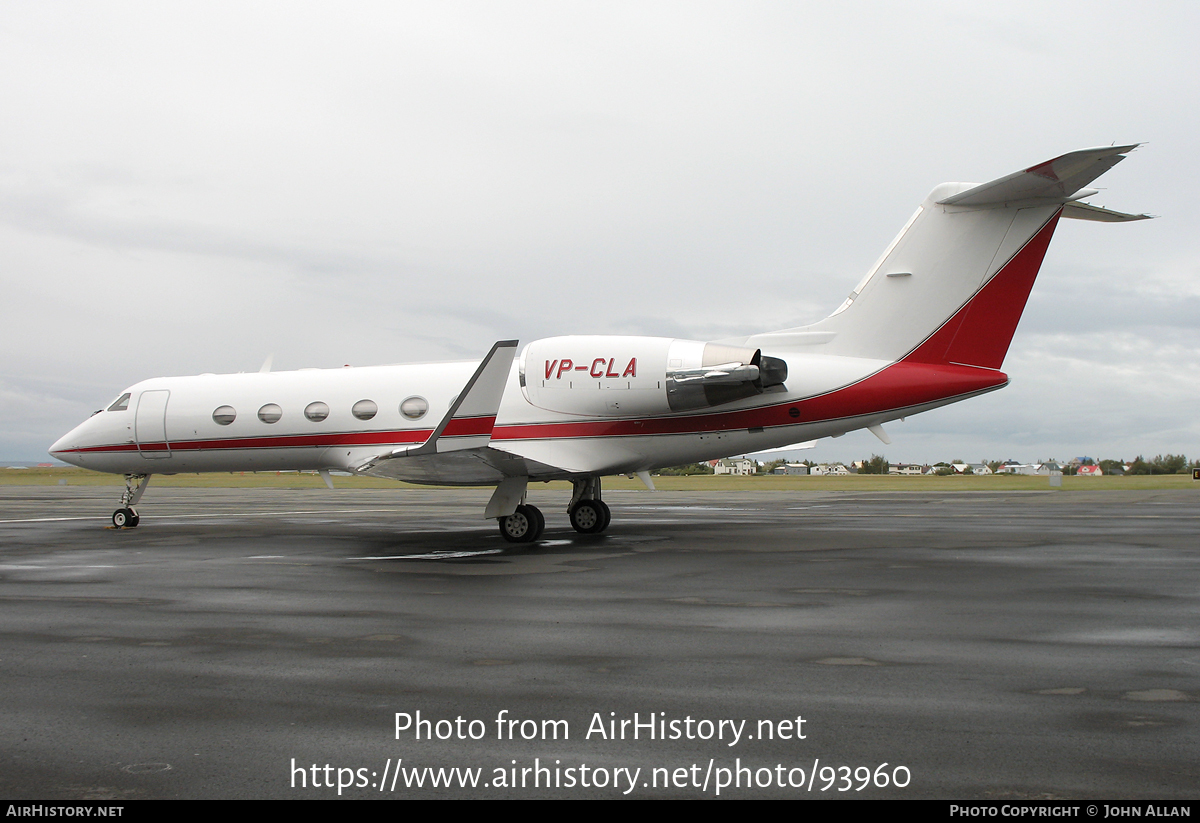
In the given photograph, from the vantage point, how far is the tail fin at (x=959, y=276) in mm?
13883

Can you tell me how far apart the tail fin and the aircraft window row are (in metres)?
8.06

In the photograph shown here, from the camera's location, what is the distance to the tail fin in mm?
13883

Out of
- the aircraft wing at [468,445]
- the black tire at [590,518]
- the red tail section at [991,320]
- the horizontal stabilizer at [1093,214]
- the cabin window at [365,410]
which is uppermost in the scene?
the horizontal stabilizer at [1093,214]

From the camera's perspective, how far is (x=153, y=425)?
62.7 feet

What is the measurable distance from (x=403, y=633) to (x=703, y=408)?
8455 mm

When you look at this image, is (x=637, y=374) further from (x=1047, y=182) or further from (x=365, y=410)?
(x=1047, y=182)

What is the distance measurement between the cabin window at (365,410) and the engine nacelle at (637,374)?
3.38 metres

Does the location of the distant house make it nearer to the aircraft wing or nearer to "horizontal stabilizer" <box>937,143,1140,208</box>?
"horizontal stabilizer" <box>937,143,1140,208</box>

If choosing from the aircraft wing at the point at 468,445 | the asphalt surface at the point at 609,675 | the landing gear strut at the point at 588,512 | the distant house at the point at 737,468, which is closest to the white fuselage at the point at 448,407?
the aircraft wing at the point at 468,445

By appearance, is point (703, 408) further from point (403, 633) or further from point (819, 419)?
point (403, 633)

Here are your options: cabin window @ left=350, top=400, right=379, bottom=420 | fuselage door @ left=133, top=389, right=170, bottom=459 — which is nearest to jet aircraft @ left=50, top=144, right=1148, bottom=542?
cabin window @ left=350, top=400, right=379, bottom=420

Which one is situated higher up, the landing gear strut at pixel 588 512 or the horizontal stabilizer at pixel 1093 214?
the horizontal stabilizer at pixel 1093 214

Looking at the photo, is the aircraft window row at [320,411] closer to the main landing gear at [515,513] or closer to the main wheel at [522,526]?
the main landing gear at [515,513]
